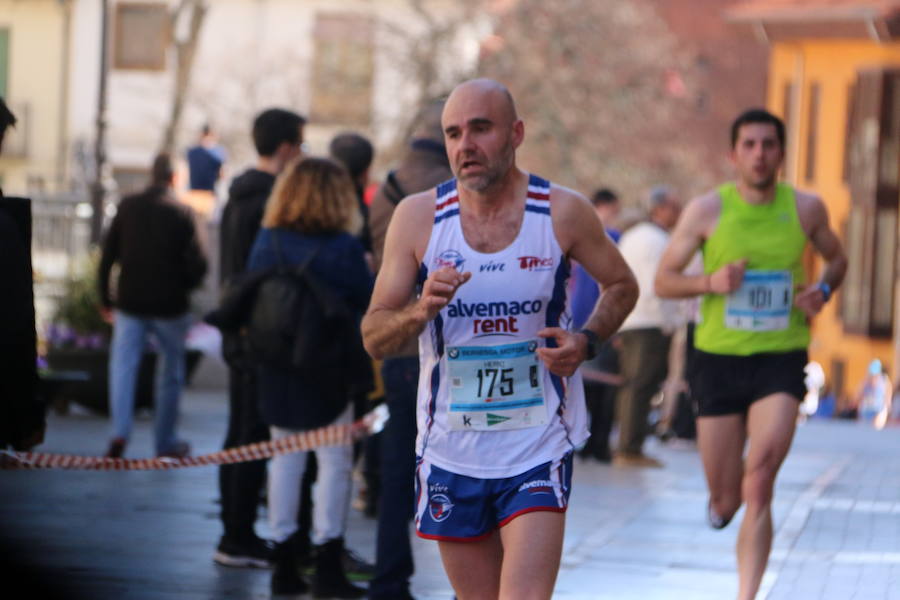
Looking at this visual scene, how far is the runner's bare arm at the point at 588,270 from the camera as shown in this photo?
525 cm

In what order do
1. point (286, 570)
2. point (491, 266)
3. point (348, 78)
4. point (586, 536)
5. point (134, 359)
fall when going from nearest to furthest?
point (491, 266), point (286, 570), point (586, 536), point (134, 359), point (348, 78)

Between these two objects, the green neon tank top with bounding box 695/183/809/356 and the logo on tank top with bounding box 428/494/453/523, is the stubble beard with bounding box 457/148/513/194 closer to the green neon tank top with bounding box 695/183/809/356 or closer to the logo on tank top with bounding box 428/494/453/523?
the logo on tank top with bounding box 428/494/453/523

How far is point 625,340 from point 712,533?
422 cm

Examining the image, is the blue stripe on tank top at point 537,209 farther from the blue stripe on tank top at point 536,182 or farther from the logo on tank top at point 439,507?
the logo on tank top at point 439,507

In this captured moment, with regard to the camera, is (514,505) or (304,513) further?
(304,513)

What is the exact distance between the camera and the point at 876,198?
43750 millimetres

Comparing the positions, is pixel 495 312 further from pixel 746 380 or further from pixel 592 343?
pixel 746 380

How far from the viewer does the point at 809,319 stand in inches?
303

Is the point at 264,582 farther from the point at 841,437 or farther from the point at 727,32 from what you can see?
the point at 727,32

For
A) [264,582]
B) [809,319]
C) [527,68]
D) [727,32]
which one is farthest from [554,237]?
[727,32]

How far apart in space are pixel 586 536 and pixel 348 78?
97.3ft

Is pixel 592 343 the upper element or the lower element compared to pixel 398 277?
lower

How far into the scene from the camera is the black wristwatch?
5.34 m

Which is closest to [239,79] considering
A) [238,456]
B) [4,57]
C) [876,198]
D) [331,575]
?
[4,57]
